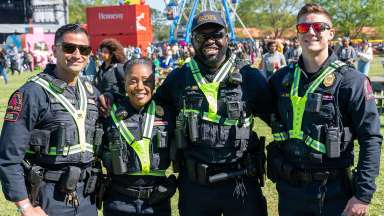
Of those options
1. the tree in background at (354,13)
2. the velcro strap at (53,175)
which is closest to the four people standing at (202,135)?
the velcro strap at (53,175)

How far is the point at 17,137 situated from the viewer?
9.57 ft

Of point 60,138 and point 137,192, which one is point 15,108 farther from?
point 137,192

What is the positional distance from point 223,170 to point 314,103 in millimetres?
859

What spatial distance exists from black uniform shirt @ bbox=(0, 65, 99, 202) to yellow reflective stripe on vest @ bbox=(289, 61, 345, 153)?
1709 millimetres

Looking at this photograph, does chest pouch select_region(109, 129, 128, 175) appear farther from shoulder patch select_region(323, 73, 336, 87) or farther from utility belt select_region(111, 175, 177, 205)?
shoulder patch select_region(323, 73, 336, 87)

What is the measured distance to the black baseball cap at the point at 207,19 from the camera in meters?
3.35

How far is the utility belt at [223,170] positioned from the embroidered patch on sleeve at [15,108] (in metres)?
1.26

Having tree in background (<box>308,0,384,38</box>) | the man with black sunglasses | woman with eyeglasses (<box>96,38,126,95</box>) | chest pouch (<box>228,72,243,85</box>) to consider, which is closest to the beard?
the man with black sunglasses

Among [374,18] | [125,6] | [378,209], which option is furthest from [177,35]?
[374,18]

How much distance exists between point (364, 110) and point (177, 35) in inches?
1008

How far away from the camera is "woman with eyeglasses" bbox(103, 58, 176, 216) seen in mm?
3338

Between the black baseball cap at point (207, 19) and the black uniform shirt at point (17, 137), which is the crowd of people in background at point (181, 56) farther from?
the black uniform shirt at point (17, 137)

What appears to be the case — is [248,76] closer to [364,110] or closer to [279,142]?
[279,142]

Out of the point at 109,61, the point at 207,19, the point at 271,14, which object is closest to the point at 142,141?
the point at 207,19
